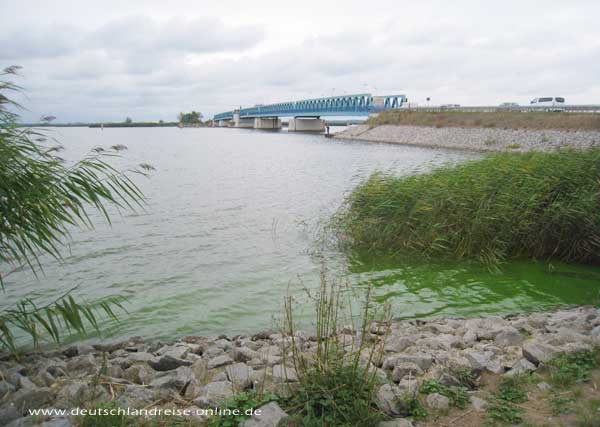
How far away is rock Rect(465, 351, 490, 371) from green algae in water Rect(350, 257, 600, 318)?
3.59 meters

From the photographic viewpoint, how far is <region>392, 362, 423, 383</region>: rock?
5412 millimetres

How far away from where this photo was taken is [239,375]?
18.4ft

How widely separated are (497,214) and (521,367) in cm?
744

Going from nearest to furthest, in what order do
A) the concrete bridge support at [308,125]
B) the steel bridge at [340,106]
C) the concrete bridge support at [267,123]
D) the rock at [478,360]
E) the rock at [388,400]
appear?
the rock at [388,400]
the rock at [478,360]
the steel bridge at [340,106]
the concrete bridge support at [308,125]
the concrete bridge support at [267,123]

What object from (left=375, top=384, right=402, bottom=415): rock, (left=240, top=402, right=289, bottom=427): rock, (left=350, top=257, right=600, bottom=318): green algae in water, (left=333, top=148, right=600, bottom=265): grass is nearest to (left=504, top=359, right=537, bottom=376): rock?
(left=375, top=384, right=402, bottom=415): rock

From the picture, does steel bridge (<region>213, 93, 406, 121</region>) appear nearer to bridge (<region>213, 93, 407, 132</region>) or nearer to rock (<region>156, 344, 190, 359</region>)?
bridge (<region>213, 93, 407, 132</region>)

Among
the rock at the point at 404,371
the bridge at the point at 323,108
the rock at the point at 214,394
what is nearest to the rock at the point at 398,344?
the rock at the point at 404,371

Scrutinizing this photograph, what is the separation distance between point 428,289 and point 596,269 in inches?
192

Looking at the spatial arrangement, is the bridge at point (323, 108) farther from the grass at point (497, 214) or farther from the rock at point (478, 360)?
A: the rock at point (478, 360)

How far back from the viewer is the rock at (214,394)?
4836 millimetres

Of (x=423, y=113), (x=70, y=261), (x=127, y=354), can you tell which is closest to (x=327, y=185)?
(x=70, y=261)

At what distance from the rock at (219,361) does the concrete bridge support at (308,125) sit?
141 m

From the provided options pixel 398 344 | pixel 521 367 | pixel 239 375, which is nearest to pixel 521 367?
pixel 521 367

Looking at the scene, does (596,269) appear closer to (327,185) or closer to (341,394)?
(341,394)
